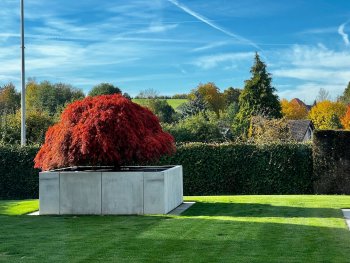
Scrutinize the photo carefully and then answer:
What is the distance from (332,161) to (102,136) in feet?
40.3

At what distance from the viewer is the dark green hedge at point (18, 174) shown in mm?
25797

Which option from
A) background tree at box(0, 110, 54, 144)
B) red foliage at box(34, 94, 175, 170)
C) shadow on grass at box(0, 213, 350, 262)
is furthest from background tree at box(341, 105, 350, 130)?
shadow on grass at box(0, 213, 350, 262)

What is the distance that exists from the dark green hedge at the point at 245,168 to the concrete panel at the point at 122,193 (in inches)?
378

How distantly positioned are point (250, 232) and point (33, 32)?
891 inches

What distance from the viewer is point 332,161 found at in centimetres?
2444

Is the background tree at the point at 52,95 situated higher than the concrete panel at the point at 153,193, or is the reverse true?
the background tree at the point at 52,95

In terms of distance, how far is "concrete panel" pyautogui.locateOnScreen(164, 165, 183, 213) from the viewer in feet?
52.3

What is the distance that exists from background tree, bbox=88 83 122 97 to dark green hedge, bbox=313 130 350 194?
36644 mm

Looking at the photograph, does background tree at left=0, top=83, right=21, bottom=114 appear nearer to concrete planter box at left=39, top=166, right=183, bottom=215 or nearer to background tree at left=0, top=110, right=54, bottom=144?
background tree at left=0, top=110, right=54, bottom=144

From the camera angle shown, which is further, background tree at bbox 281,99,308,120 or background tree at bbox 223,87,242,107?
background tree at bbox 223,87,242,107

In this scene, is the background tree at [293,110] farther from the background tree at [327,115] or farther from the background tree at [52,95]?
the background tree at [52,95]

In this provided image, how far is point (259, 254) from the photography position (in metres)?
9.59

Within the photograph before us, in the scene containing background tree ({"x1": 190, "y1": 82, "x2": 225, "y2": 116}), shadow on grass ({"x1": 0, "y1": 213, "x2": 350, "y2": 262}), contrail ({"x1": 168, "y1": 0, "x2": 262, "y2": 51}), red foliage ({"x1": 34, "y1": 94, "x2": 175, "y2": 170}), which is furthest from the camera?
background tree ({"x1": 190, "y1": 82, "x2": 225, "y2": 116})

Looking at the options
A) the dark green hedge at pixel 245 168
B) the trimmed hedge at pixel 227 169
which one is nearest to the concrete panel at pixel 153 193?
the trimmed hedge at pixel 227 169
